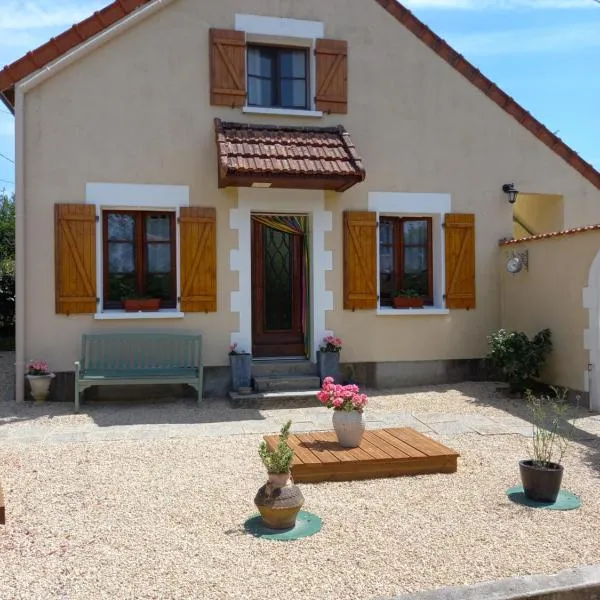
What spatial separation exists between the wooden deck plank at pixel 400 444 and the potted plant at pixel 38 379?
4.67 metres

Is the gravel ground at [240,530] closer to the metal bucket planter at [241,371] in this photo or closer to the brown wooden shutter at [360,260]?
the metal bucket planter at [241,371]

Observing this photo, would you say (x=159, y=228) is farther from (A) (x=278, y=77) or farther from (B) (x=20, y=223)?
(A) (x=278, y=77)

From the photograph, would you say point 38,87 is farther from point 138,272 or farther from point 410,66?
point 410,66

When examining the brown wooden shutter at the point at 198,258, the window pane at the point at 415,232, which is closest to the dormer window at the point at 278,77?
the brown wooden shutter at the point at 198,258

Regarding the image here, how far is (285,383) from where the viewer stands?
891cm

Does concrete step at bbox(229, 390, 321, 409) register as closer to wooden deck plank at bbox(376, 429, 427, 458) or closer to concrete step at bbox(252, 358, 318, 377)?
concrete step at bbox(252, 358, 318, 377)

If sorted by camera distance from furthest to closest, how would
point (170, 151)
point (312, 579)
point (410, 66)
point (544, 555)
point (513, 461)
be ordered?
point (410, 66), point (170, 151), point (513, 461), point (544, 555), point (312, 579)

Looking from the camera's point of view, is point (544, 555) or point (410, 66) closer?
point (544, 555)

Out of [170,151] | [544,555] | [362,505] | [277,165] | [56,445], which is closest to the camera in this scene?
[544,555]

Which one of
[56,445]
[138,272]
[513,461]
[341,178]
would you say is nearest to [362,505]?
[513,461]

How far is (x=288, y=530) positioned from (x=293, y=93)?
7.43 m

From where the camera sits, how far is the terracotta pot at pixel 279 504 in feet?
13.7

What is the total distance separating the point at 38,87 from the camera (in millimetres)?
8641

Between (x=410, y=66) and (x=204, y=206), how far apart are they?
4055mm
